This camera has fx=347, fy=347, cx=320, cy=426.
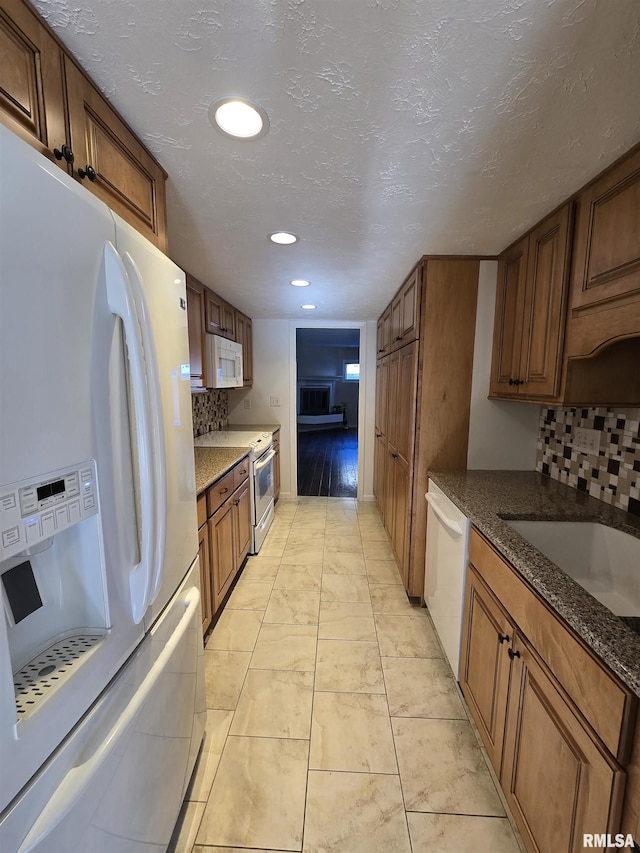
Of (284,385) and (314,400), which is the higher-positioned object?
(284,385)

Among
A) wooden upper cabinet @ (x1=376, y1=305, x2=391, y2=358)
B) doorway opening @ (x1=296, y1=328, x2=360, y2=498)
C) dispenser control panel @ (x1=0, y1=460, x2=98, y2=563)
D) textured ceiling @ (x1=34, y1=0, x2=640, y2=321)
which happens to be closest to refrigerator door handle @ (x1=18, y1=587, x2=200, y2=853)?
dispenser control panel @ (x1=0, y1=460, x2=98, y2=563)

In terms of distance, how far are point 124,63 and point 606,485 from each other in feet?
7.29

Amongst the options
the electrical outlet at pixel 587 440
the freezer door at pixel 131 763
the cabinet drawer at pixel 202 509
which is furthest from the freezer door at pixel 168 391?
the electrical outlet at pixel 587 440

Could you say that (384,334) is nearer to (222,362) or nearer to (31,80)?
(222,362)

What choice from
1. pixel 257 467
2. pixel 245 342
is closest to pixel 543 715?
pixel 257 467

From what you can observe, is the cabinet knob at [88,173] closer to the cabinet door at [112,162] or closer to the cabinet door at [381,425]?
the cabinet door at [112,162]

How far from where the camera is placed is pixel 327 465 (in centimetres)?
627

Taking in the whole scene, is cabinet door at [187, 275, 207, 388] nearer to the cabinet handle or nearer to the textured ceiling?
the textured ceiling

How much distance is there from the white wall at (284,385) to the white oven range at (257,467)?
64cm

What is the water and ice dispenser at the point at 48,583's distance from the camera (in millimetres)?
523

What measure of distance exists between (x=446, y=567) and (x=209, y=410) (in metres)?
2.71

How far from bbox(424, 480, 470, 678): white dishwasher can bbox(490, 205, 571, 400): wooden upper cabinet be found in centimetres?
69

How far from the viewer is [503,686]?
46.2 inches

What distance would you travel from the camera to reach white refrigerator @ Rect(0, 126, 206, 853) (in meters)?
0.52
